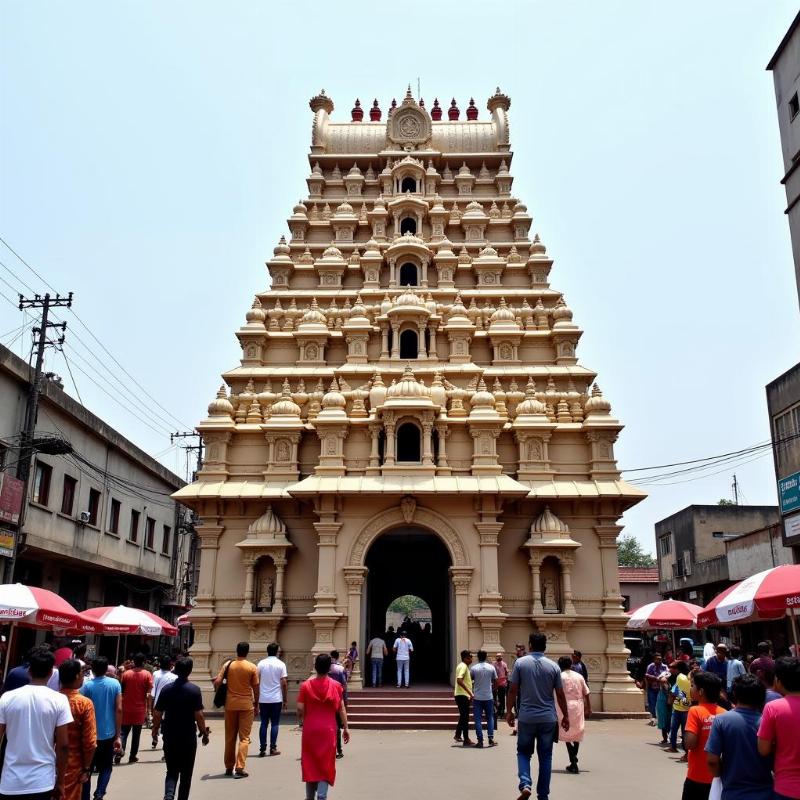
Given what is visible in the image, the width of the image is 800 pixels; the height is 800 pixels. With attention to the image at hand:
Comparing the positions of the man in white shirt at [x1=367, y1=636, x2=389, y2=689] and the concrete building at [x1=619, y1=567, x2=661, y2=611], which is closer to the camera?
the man in white shirt at [x1=367, y1=636, x2=389, y2=689]

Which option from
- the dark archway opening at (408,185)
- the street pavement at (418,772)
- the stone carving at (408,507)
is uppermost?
the dark archway opening at (408,185)

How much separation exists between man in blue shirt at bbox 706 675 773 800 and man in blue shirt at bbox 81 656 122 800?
6.80 meters

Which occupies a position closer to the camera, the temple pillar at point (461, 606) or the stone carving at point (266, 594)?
the temple pillar at point (461, 606)

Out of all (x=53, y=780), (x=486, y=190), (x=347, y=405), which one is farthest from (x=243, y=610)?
(x=486, y=190)

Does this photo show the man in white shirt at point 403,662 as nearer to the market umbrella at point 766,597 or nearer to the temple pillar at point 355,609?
the temple pillar at point 355,609

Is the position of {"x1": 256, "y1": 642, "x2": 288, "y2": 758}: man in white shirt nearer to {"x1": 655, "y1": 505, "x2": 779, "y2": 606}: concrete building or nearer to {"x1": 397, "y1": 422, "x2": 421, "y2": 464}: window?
{"x1": 397, "y1": 422, "x2": 421, "y2": 464}: window

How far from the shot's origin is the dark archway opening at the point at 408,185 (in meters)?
29.3

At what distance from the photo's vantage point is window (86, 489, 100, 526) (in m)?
27.5

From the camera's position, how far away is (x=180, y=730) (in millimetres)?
8461

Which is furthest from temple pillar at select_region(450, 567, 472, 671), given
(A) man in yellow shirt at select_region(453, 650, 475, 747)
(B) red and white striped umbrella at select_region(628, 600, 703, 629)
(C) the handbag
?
(C) the handbag

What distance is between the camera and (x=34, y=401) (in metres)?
21.8

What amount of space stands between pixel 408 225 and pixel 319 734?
886 inches

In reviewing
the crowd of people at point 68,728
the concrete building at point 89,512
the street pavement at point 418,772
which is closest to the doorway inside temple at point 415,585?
the street pavement at point 418,772

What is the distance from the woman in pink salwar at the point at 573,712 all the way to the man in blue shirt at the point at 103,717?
6.26 meters
